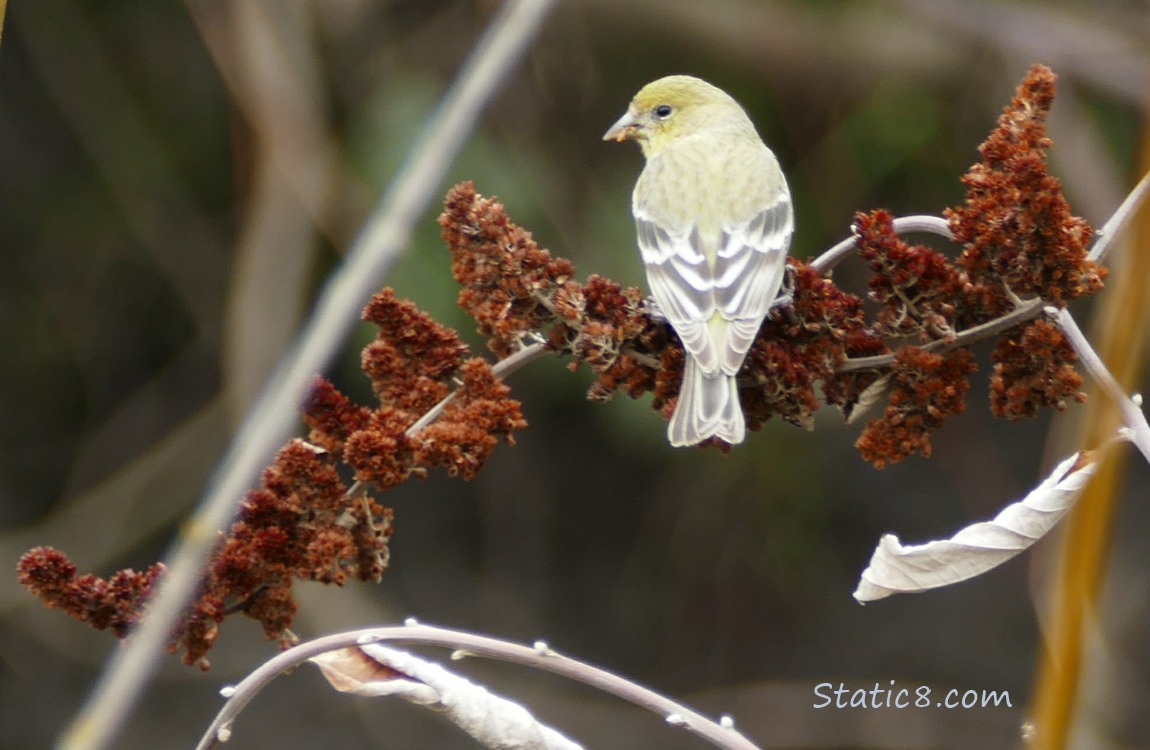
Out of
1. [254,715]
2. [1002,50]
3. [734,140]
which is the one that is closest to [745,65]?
[1002,50]

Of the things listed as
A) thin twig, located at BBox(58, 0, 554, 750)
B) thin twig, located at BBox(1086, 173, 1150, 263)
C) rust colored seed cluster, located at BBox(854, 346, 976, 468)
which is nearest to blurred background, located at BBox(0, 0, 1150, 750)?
rust colored seed cluster, located at BBox(854, 346, 976, 468)

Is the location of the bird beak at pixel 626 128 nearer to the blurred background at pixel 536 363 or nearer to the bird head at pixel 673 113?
the bird head at pixel 673 113

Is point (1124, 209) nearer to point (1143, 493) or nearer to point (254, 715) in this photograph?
point (1143, 493)

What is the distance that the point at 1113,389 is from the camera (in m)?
1.10

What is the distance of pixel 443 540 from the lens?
5.02 meters

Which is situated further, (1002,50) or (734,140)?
(1002,50)

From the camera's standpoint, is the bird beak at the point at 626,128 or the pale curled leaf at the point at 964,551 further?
the bird beak at the point at 626,128

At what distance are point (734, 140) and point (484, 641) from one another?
191cm

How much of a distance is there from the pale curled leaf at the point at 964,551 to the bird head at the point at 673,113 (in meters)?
1.80

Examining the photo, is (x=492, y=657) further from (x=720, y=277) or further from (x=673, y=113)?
(x=673, y=113)

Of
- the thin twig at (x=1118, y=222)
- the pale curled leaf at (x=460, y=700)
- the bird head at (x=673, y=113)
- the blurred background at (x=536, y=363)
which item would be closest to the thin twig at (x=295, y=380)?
the pale curled leaf at (x=460, y=700)

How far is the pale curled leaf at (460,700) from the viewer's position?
4.40 ft

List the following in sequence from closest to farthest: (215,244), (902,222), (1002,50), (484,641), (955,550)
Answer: (484,641), (955,550), (902,222), (1002,50), (215,244)

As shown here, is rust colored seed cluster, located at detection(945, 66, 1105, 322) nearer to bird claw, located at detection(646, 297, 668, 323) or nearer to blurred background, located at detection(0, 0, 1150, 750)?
bird claw, located at detection(646, 297, 668, 323)
